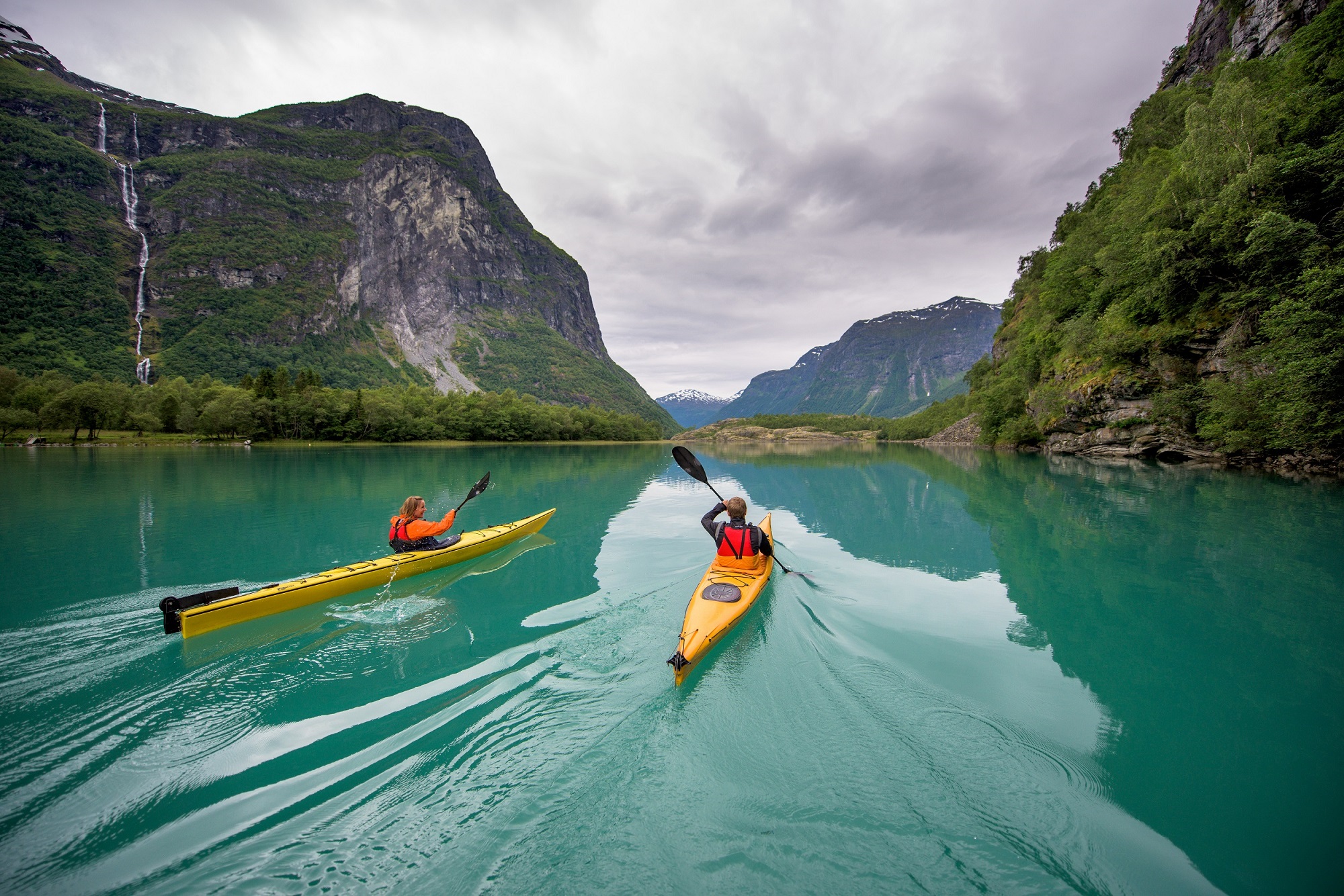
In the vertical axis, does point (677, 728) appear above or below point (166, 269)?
below

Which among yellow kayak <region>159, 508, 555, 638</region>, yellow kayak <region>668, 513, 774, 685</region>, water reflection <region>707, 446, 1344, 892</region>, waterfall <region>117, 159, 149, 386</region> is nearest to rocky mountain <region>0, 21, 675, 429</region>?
waterfall <region>117, 159, 149, 386</region>

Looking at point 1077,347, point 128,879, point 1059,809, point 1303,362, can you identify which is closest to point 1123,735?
point 1059,809

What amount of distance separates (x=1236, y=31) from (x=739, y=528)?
50.8 meters

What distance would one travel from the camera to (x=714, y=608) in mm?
7344

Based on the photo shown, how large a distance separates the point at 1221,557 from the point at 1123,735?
1015 cm

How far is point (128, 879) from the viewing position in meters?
3.14

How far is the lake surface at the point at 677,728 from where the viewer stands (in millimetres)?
3357

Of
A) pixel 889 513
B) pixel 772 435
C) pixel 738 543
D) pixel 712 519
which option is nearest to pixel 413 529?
pixel 712 519

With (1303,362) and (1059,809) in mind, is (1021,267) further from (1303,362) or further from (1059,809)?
(1059,809)

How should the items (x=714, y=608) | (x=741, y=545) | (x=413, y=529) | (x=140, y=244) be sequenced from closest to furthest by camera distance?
(x=714, y=608)
(x=741, y=545)
(x=413, y=529)
(x=140, y=244)

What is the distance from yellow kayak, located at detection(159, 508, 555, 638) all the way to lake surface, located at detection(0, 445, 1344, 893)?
0.92ft

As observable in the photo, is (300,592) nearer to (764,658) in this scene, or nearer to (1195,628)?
(764,658)

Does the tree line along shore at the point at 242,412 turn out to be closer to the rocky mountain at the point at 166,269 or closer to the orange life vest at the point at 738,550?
the rocky mountain at the point at 166,269

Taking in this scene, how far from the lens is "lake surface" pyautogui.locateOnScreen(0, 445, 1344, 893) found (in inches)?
132
